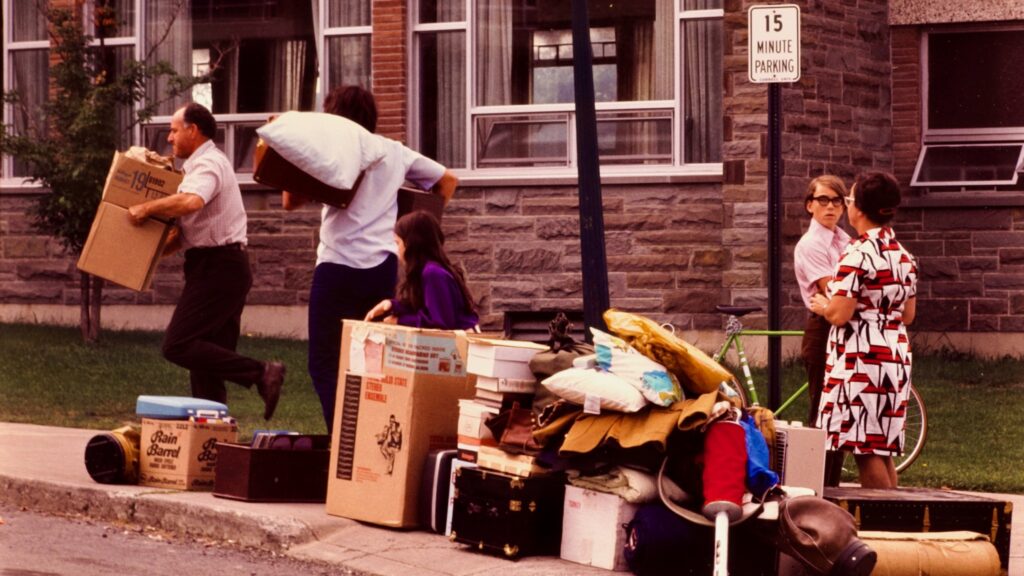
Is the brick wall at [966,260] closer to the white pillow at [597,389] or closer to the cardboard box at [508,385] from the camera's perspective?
the cardboard box at [508,385]

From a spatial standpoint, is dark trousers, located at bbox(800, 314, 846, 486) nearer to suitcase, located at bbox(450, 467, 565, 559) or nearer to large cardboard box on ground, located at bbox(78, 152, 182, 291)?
suitcase, located at bbox(450, 467, 565, 559)

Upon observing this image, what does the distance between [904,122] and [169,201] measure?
30.5 feet

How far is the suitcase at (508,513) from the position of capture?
25.0 feet

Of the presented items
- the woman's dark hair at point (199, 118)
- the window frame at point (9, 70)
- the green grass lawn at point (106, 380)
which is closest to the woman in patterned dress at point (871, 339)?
the woman's dark hair at point (199, 118)

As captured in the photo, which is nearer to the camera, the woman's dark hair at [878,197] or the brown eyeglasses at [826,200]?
the woman's dark hair at [878,197]

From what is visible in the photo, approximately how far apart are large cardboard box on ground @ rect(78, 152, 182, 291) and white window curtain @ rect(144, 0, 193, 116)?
853 cm

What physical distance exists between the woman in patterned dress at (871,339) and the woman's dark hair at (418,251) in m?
1.88

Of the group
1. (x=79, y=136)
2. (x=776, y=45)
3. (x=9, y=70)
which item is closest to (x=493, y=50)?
(x=79, y=136)

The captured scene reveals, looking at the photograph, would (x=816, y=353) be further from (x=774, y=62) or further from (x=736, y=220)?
(x=736, y=220)

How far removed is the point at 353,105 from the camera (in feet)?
30.9

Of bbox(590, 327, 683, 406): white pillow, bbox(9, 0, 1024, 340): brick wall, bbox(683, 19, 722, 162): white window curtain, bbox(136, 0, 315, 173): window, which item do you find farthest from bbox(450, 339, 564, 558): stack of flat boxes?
bbox(136, 0, 315, 173): window

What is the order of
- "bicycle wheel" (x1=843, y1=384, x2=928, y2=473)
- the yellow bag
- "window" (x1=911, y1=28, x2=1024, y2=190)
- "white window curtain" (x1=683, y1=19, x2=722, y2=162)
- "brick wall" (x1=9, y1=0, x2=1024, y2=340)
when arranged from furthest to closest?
1. "window" (x1=911, y1=28, x2=1024, y2=190)
2. "white window curtain" (x1=683, y1=19, x2=722, y2=162)
3. "brick wall" (x1=9, y1=0, x2=1024, y2=340)
4. "bicycle wheel" (x1=843, y1=384, x2=928, y2=473)
5. the yellow bag

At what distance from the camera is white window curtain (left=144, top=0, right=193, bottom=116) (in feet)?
59.8

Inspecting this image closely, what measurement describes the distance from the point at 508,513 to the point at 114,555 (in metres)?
1.77
